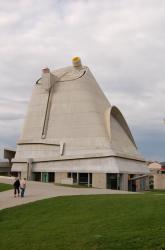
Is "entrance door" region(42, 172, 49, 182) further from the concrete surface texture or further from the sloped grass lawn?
the sloped grass lawn

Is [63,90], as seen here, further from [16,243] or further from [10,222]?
[16,243]

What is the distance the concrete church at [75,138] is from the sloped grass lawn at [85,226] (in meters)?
Answer: 25.9

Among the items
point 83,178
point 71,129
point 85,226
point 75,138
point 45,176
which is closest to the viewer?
point 85,226

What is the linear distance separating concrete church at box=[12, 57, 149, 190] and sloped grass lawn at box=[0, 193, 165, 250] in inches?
1019

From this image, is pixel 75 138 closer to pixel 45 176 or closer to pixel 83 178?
pixel 83 178

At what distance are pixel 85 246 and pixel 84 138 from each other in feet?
127

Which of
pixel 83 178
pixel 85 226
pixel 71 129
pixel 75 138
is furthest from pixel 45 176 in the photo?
pixel 85 226

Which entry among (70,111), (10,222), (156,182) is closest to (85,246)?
(10,222)

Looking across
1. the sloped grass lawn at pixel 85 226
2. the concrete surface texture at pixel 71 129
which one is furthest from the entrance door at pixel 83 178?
the sloped grass lawn at pixel 85 226

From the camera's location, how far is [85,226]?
13.4 meters

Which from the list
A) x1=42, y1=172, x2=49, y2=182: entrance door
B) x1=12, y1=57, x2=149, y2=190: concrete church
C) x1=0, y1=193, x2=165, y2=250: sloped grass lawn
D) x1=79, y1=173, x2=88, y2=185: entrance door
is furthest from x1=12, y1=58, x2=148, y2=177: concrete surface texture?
x1=0, y1=193, x2=165, y2=250: sloped grass lawn

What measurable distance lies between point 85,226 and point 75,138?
36.4m

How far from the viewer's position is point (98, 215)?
52.3 ft

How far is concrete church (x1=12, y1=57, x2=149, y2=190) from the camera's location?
46.0 m
